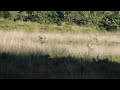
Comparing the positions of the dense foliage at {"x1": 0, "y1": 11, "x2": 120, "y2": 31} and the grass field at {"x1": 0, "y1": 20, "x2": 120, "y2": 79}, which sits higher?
the dense foliage at {"x1": 0, "y1": 11, "x2": 120, "y2": 31}

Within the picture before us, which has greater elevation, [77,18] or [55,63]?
[77,18]

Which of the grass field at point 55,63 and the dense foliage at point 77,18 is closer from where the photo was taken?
the grass field at point 55,63

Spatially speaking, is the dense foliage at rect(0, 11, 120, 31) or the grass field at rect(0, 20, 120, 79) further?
the dense foliage at rect(0, 11, 120, 31)

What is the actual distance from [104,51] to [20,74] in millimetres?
4270

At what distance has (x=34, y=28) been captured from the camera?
1773cm

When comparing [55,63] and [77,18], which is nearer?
[55,63]

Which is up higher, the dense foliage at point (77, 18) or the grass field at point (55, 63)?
the dense foliage at point (77, 18)
